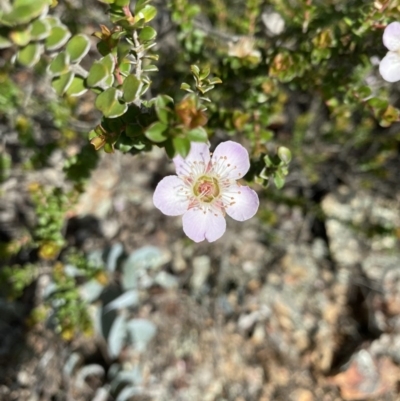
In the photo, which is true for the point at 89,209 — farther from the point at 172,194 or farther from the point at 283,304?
the point at 172,194

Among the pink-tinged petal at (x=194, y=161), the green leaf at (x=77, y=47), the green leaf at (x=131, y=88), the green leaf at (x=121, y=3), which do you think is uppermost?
the green leaf at (x=121, y=3)

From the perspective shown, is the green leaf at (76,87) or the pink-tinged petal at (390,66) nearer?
the green leaf at (76,87)

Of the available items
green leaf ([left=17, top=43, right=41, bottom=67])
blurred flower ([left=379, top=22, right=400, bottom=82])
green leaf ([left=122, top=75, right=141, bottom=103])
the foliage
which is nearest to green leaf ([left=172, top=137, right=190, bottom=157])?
the foliage

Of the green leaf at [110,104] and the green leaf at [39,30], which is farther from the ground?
the green leaf at [39,30]

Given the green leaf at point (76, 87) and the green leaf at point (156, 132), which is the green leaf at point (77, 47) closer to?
the green leaf at point (76, 87)

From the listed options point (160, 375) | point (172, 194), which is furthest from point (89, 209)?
point (172, 194)

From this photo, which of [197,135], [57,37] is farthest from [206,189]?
[57,37]

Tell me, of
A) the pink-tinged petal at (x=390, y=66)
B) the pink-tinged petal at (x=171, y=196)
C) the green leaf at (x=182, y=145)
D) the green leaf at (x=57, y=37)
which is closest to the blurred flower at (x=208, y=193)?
the pink-tinged petal at (x=171, y=196)

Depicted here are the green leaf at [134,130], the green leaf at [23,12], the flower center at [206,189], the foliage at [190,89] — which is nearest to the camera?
the green leaf at [23,12]
